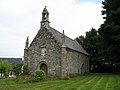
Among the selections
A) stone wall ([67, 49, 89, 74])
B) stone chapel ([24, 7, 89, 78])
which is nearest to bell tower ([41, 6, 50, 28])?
stone chapel ([24, 7, 89, 78])

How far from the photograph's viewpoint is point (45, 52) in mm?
37719

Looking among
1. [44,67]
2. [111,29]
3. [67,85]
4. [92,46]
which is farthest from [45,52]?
[92,46]

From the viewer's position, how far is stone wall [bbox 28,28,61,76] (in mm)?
36719

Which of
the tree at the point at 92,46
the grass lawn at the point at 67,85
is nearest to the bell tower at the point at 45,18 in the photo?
the grass lawn at the point at 67,85

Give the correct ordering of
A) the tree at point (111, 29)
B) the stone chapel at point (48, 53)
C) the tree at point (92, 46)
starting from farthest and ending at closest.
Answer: the tree at point (92, 46) < the tree at point (111, 29) < the stone chapel at point (48, 53)

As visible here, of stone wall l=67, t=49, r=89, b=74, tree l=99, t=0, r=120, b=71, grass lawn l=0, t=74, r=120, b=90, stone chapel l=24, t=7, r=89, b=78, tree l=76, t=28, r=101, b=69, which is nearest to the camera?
grass lawn l=0, t=74, r=120, b=90

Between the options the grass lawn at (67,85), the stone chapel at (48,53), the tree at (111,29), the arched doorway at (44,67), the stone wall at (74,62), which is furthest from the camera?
the stone wall at (74,62)

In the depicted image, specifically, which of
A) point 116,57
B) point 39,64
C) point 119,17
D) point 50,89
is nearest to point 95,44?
point 116,57

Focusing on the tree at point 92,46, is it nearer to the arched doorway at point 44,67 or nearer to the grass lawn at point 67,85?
the arched doorway at point 44,67

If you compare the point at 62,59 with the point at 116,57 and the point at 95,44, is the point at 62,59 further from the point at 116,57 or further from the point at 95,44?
the point at 95,44

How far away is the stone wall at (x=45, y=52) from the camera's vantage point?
3672 centimetres

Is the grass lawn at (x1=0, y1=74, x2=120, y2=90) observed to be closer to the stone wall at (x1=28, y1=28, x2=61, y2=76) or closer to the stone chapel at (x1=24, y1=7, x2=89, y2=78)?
the stone chapel at (x1=24, y1=7, x2=89, y2=78)

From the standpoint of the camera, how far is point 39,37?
3838 cm

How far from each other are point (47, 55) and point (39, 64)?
206 centimetres
